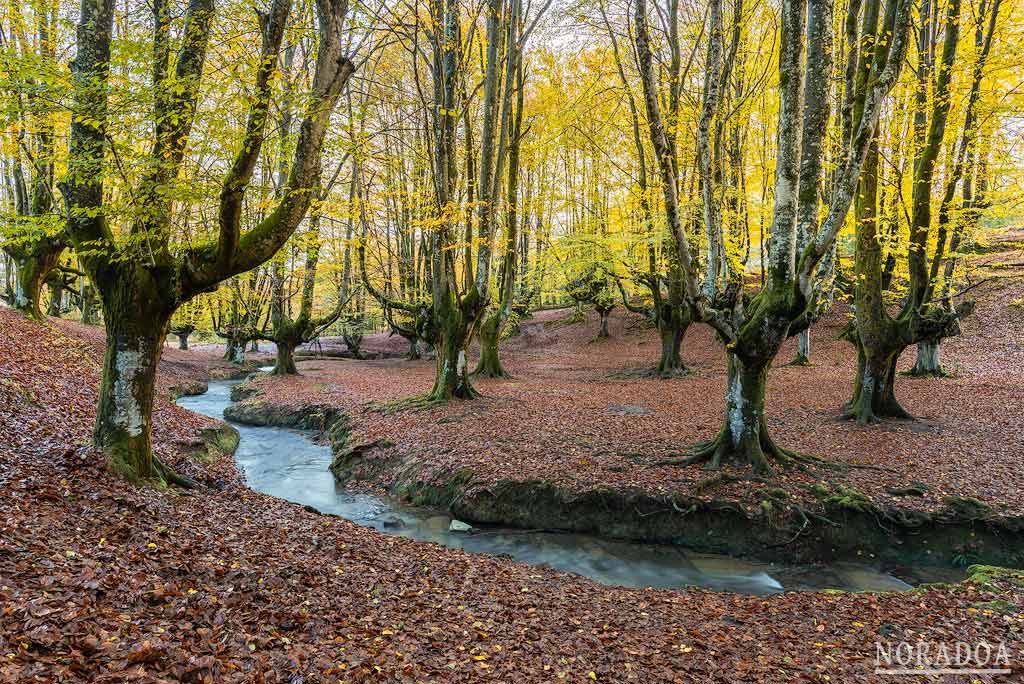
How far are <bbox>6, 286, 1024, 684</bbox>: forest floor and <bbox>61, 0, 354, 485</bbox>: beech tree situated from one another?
1.02 metres

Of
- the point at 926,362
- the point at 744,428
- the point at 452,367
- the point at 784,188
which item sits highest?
the point at 784,188

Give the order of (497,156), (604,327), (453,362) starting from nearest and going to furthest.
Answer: (497,156) → (453,362) → (604,327)

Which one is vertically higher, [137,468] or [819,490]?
[137,468]

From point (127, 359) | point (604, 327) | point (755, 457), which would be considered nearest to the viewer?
point (127, 359)

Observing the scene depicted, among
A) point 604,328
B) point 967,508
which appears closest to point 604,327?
point 604,328

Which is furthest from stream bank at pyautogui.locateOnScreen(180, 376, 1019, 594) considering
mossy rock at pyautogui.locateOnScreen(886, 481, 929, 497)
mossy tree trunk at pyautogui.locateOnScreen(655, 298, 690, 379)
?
mossy tree trunk at pyautogui.locateOnScreen(655, 298, 690, 379)

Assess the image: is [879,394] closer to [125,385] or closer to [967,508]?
[967,508]

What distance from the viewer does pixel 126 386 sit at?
20.5 feet

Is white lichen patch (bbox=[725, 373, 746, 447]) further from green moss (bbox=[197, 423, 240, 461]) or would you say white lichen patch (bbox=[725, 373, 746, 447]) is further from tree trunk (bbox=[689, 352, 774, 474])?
green moss (bbox=[197, 423, 240, 461])

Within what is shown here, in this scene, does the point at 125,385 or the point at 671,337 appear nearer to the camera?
the point at 125,385

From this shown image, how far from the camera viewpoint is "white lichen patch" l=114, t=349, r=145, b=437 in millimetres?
6191

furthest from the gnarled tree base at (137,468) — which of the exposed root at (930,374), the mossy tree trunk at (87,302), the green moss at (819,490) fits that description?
the mossy tree trunk at (87,302)

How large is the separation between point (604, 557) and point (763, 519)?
2270 millimetres

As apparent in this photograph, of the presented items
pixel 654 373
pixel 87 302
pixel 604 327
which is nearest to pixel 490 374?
pixel 654 373
